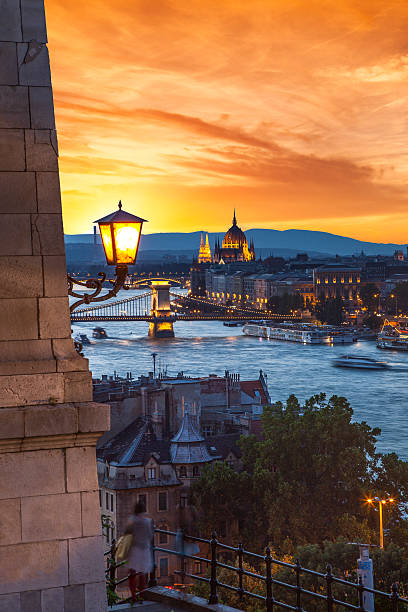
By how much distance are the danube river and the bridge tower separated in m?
1.47

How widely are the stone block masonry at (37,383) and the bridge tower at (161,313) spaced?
84062mm

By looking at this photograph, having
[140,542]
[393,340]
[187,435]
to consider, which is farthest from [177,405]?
[393,340]

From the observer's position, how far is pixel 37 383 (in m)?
3.66

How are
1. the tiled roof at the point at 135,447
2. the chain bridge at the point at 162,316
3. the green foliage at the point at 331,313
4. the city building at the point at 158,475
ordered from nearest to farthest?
the city building at the point at 158,475, the tiled roof at the point at 135,447, the chain bridge at the point at 162,316, the green foliage at the point at 331,313

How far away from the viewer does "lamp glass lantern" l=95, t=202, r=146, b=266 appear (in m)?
4.56

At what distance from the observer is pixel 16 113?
12.4ft

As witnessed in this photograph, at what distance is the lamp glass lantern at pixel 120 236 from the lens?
4.56 meters

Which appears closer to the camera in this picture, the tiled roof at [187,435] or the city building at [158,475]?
the city building at [158,475]

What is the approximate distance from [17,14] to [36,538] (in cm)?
222

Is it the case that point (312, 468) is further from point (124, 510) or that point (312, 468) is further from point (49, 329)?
point (49, 329)

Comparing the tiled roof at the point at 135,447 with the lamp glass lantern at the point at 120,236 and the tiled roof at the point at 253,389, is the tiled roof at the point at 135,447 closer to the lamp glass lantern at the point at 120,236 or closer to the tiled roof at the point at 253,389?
the tiled roof at the point at 253,389

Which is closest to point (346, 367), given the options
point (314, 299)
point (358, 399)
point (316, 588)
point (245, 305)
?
point (358, 399)

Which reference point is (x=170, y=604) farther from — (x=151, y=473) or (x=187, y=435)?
(x=187, y=435)

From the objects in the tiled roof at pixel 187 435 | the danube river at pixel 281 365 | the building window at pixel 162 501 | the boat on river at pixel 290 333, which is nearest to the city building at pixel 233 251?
the danube river at pixel 281 365
